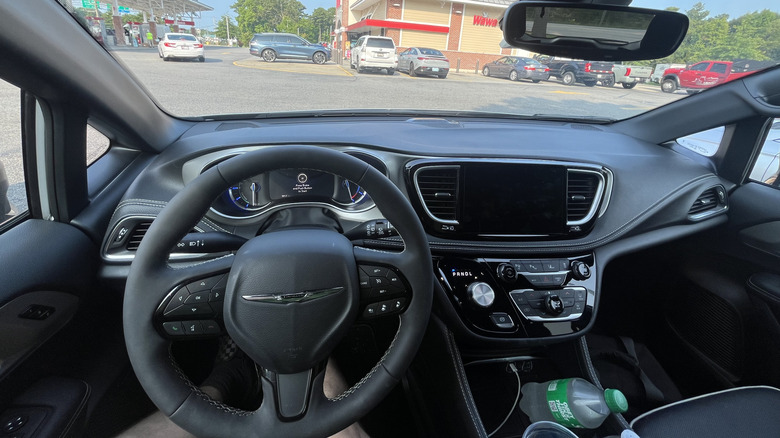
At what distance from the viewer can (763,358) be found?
6.97ft

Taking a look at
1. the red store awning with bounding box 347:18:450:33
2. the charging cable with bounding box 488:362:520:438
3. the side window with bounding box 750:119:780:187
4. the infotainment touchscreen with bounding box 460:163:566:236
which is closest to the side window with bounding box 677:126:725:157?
the side window with bounding box 750:119:780:187

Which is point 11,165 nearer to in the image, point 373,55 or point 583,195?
point 583,195

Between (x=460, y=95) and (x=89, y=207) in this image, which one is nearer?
(x=89, y=207)

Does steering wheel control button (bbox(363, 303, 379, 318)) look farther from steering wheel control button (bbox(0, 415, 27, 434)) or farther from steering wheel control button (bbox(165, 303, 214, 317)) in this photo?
steering wheel control button (bbox(0, 415, 27, 434))

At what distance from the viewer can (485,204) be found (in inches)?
78.5

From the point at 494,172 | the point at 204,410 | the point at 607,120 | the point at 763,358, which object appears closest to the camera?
the point at 204,410

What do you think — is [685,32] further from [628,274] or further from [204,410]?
[204,410]

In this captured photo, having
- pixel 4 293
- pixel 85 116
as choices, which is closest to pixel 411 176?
pixel 85 116

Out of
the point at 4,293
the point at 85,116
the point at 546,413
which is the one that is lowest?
the point at 546,413

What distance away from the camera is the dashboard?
1.77 m

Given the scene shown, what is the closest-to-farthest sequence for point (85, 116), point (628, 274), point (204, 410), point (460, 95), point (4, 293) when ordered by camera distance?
point (204, 410) < point (4, 293) < point (85, 116) < point (628, 274) < point (460, 95)

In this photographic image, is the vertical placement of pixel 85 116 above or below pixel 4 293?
above

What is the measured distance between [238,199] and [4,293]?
2.60 feet

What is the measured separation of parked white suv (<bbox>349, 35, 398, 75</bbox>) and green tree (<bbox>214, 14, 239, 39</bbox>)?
1052 mm
